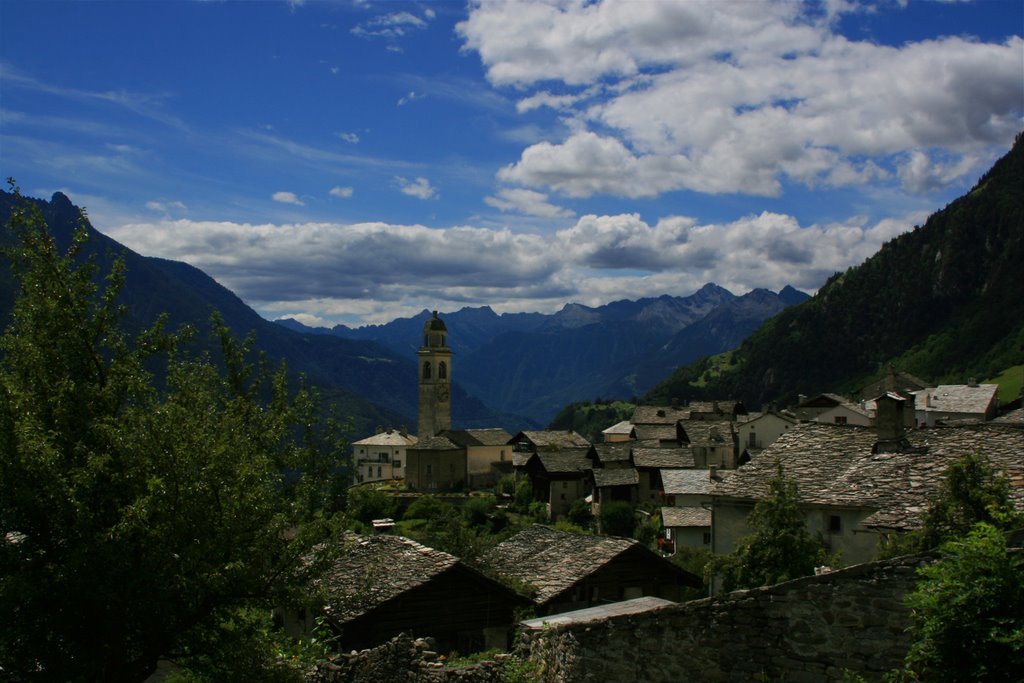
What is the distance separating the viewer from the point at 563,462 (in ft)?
272

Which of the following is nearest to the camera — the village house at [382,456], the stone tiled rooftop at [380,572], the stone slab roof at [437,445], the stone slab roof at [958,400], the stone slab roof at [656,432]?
the stone tiled rooftop at [380,572]

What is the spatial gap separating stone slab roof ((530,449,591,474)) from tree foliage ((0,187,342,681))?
66.6 metres

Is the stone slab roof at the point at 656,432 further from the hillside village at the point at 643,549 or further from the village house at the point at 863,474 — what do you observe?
the village house at the point at 863,474

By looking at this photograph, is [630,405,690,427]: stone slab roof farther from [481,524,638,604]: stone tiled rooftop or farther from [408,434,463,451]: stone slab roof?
[481,524,638,604]: stone tiled rooftop

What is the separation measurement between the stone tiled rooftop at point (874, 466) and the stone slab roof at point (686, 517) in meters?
24.9

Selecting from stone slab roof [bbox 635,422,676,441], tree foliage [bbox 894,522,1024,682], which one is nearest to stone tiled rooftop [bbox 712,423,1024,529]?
tree foliage [bbox 894,522,1024,682]

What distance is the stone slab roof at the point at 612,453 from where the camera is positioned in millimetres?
83938

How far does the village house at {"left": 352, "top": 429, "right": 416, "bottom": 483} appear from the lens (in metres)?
128

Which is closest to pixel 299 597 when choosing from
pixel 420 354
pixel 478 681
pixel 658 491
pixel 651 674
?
pixel 478 681

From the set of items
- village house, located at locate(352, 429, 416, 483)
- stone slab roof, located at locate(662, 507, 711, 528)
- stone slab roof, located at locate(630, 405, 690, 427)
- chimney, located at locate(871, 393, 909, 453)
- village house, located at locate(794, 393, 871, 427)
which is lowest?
village house, located at locate(352, 429, 416, 483)

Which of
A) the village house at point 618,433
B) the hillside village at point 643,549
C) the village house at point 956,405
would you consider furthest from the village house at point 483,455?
the hillside village at point 643,549

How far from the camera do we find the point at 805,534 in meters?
19.4

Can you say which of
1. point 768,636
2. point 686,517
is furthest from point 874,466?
point 686,517

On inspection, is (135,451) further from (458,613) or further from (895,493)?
(895,493)
